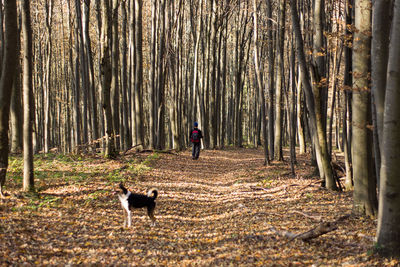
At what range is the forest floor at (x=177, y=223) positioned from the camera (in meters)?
5.73

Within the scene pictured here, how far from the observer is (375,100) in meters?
6.17

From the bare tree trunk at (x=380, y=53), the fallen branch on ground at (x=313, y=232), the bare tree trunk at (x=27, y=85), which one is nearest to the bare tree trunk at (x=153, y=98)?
the bare tree trunk at (x=27, y=85)

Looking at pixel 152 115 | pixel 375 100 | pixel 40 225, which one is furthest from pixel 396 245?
pixel 152 115

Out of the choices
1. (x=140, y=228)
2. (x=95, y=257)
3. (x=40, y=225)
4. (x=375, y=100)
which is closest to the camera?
(x=95, y=257)

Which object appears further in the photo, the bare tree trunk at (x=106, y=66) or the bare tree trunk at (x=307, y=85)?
the bare tree trunk at (x=106, y=66)

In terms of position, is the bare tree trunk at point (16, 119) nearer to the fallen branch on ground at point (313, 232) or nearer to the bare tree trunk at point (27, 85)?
the bare tree trunk at point (27, 85)

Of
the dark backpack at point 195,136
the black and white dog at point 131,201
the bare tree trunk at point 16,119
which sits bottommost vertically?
the black and white dog at point 131,201

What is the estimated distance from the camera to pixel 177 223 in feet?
27.5

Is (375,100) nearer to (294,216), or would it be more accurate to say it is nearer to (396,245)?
(396,245)

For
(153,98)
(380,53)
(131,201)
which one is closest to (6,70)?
(131,201)

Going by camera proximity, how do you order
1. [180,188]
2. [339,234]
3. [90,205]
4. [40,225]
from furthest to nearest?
[180,188] < [90,205] < [40,225] < [339,234]

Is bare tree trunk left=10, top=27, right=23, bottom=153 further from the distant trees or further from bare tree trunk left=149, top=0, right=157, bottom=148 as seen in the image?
the distant trees

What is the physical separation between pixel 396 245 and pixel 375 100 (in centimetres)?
235

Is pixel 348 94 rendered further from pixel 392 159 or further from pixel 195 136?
pixel 195 136
